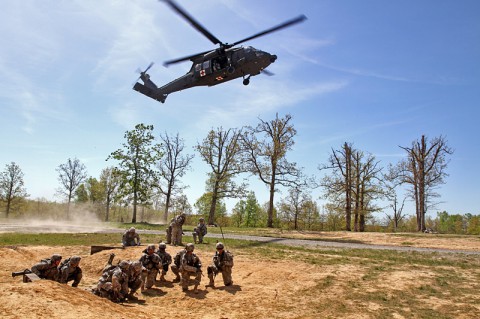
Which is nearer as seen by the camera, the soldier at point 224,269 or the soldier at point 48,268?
the soldier at point 48,268

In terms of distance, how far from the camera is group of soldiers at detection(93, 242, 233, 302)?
10570mm

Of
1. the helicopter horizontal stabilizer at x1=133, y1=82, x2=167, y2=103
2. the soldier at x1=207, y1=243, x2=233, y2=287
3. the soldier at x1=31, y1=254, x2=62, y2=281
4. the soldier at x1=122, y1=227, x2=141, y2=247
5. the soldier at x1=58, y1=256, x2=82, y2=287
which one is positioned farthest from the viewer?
the helicopter horizontal stabilizer at x1=133, y1=82, x2=167, y2=103

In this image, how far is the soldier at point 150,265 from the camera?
12.5 meters

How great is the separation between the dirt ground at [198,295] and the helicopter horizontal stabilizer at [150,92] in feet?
41.8

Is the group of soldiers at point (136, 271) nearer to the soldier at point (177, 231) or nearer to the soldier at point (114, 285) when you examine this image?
the soldier at point (114, 285)

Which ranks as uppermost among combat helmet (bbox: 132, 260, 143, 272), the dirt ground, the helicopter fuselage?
the helicopter fuselage

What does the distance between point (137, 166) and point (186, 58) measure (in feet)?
95.2

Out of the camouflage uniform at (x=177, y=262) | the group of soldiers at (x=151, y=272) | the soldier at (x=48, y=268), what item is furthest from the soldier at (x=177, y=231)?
the soldier at (x=48, y=268)

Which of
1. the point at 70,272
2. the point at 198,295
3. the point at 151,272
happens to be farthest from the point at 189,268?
the point at 70,272

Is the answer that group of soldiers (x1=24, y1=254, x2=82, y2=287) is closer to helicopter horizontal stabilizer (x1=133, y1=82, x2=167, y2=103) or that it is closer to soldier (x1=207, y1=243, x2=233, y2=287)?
soldier (x1=207, y1=243, x2=233, y2=287)

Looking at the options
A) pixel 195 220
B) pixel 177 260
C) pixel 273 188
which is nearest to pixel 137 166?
pixel 273 188

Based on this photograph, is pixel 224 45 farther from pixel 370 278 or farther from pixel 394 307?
pixel 394 307

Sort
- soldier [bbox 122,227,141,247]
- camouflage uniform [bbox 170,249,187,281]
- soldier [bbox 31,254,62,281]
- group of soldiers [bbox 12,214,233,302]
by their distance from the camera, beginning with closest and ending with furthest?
group of soldiers [bbox 12,214,233,302] → soldier [bbox 31,254,62,281] → camouflage uniform [bbox 170,249,187,281] → soldier [bbox 122,227,141,247]

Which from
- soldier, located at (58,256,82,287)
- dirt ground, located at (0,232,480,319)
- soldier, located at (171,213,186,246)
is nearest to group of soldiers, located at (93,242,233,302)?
dirt ground, located at (0,232,480,319)
